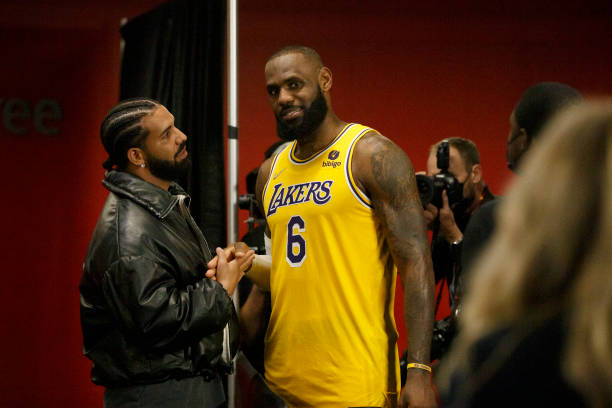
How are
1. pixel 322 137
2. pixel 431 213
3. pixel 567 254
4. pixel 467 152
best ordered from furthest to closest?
pixel 467 152
pixel 431 213
pixel 322 137
pixel 567 254

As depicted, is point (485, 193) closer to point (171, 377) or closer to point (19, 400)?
point (171, 377)

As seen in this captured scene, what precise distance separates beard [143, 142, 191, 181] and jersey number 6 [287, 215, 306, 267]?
38 cm

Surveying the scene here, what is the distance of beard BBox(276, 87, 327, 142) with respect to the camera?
2.08 metres

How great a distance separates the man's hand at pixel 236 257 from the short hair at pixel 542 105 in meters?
0.86

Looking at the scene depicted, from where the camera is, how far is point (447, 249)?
2.68 meters

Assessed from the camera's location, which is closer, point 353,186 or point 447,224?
point 353,186

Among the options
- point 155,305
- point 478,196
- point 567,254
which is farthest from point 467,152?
point 567,254

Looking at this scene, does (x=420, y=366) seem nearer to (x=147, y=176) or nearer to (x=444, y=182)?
(x=444, y=182)

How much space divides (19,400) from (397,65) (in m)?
2.98

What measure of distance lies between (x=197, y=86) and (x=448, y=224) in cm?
120

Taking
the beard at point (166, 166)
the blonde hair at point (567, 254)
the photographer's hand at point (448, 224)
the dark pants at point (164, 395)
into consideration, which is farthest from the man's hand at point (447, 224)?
the blonde hair at point (567, 254)

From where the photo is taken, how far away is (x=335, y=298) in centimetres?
192

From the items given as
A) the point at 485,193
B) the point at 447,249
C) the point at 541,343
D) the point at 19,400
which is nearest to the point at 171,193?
the point at 447,249

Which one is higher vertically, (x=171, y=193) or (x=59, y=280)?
(x=171, y=193)
